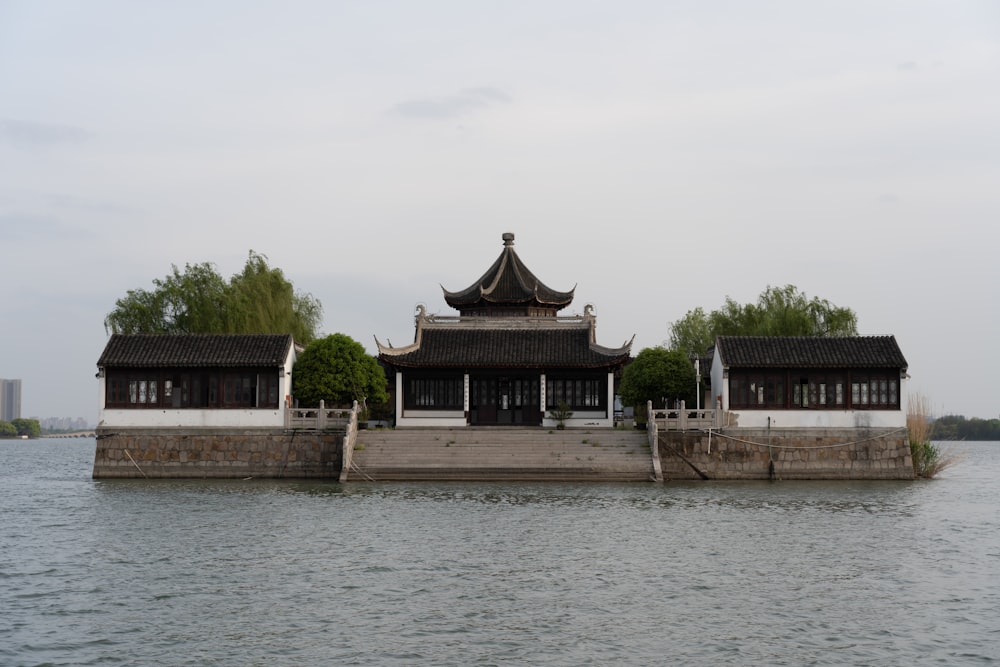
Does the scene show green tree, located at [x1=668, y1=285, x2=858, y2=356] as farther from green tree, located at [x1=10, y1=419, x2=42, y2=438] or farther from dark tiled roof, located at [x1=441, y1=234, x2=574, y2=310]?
green tree, located at [x1=10, y1=419, x2=42, y2=438]

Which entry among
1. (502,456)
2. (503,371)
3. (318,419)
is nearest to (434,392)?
(503,371)

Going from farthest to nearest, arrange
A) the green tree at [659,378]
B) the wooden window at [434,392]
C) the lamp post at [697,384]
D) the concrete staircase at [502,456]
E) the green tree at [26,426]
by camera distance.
Result: the green tree at [26,426], the wooden window at [434,392], the green tree at [659,378], the lamp post at [697,384], the concrete staircase at [502,456]

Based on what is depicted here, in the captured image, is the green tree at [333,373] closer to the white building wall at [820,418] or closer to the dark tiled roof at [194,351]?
the dark tiled roof at [194,351]

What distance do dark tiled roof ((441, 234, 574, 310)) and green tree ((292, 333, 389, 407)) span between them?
9.80 metres

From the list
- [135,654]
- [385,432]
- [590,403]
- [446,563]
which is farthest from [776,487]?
[135,654]

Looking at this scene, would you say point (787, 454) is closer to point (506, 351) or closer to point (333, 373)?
point (506, 351)

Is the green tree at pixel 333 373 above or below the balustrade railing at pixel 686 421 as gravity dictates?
above

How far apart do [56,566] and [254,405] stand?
56.3 feet

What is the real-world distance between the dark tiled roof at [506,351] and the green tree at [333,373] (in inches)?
111

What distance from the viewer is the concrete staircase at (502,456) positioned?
34.6 meters

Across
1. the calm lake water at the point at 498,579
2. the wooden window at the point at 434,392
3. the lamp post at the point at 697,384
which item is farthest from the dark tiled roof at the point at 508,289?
the calm lake water at the point at 498,579

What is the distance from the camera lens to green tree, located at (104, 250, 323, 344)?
4828cm

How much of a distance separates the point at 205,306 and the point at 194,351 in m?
11.1

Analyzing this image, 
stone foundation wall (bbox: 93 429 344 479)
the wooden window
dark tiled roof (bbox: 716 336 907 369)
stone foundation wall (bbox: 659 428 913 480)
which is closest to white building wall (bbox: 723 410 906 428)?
stone foundation wall (bbox: 659 428 913 480)
